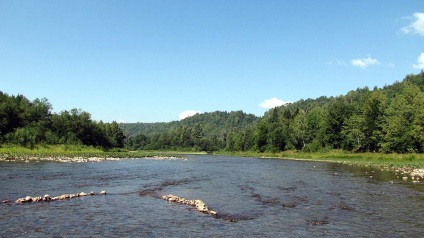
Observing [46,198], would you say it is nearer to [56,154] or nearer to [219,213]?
[219,213]

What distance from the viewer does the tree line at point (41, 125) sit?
338ft

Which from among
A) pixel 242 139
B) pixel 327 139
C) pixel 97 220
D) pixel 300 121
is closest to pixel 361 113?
pixel 327 139

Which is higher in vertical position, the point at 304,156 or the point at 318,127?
the point at 318,127

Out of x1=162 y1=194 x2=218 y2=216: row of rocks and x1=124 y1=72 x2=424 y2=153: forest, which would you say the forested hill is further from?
x1=162 y1=194 x2=218 y2=216: row of rocks

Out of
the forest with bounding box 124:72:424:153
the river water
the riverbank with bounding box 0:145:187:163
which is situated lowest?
the river water

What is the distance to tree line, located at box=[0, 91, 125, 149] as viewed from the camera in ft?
338

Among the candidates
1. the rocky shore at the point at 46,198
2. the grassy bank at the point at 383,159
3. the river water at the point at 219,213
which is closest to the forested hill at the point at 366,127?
the grassy bank at the point at 383,159

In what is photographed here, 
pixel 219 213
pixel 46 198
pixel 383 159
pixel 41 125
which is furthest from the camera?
pixel 41 125

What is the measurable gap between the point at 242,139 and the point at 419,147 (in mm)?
110922

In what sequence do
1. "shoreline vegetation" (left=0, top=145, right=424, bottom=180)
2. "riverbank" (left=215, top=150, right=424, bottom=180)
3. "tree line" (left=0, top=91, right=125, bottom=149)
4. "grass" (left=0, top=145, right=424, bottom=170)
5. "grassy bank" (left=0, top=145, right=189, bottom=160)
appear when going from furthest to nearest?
"tree line" (left=0, top=91, right=125, bottom=149) → "grassy bank" (left=0, top=145, right=189, bottom=160) → "grass" (left=0, top=145, right=424, bottom=170) → "shoreline vegetation" (left=0, top=145, right=424, bottom=180) → "riverbank" (left=215, top=150, right=424, bottom=180)

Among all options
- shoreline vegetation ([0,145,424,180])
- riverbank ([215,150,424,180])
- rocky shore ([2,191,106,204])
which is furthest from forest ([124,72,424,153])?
rocky shore ([2,191,106,204])

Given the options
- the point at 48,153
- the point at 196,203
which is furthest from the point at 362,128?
the point at 196,203

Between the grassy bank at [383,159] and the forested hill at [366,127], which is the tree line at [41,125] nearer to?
the forested hill at [366,127]

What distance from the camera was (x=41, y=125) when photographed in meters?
124
